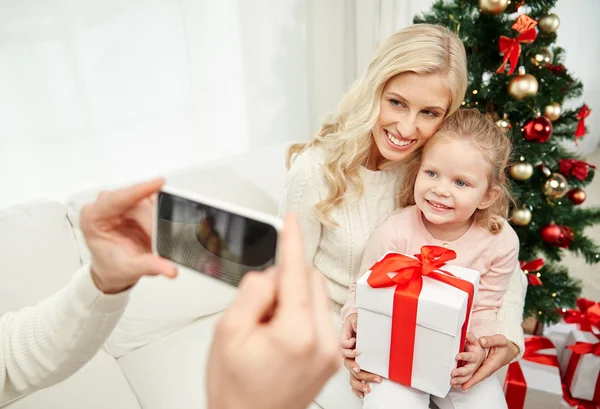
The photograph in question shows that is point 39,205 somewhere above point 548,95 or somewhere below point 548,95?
below

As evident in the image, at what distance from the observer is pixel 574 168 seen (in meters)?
1.57

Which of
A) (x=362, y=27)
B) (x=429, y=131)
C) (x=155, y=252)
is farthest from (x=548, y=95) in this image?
(x=155, y=252)

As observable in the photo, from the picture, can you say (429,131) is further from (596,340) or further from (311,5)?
(311,5)

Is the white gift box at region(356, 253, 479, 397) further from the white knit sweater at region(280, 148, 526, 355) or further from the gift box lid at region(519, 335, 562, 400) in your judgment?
the gift box lid at region(519, 335, 562, 400)

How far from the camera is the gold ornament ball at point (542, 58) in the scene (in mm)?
1433

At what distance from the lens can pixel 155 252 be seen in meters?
0.67

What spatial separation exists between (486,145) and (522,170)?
0.38 m

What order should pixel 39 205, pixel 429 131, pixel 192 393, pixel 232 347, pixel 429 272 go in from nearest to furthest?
pixel 232 347 < pixel 429 272 < pixel 429 131 < pixel 192 393 < pixel 39 205

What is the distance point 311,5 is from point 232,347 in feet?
7.42

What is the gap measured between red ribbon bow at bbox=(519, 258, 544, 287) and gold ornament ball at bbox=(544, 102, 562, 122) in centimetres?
51

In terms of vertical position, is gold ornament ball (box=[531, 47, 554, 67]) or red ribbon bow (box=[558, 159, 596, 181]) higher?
gold ornament ball (box=[531, 47, 554, 67])

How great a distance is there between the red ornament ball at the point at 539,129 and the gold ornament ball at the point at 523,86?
0.09 metres

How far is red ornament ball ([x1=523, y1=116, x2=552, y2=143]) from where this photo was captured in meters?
1.44

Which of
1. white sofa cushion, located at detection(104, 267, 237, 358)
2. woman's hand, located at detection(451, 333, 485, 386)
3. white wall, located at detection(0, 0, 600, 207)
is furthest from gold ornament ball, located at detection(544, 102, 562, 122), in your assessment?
white sofa cushion, located at detection(104, 267, 237, 358)
